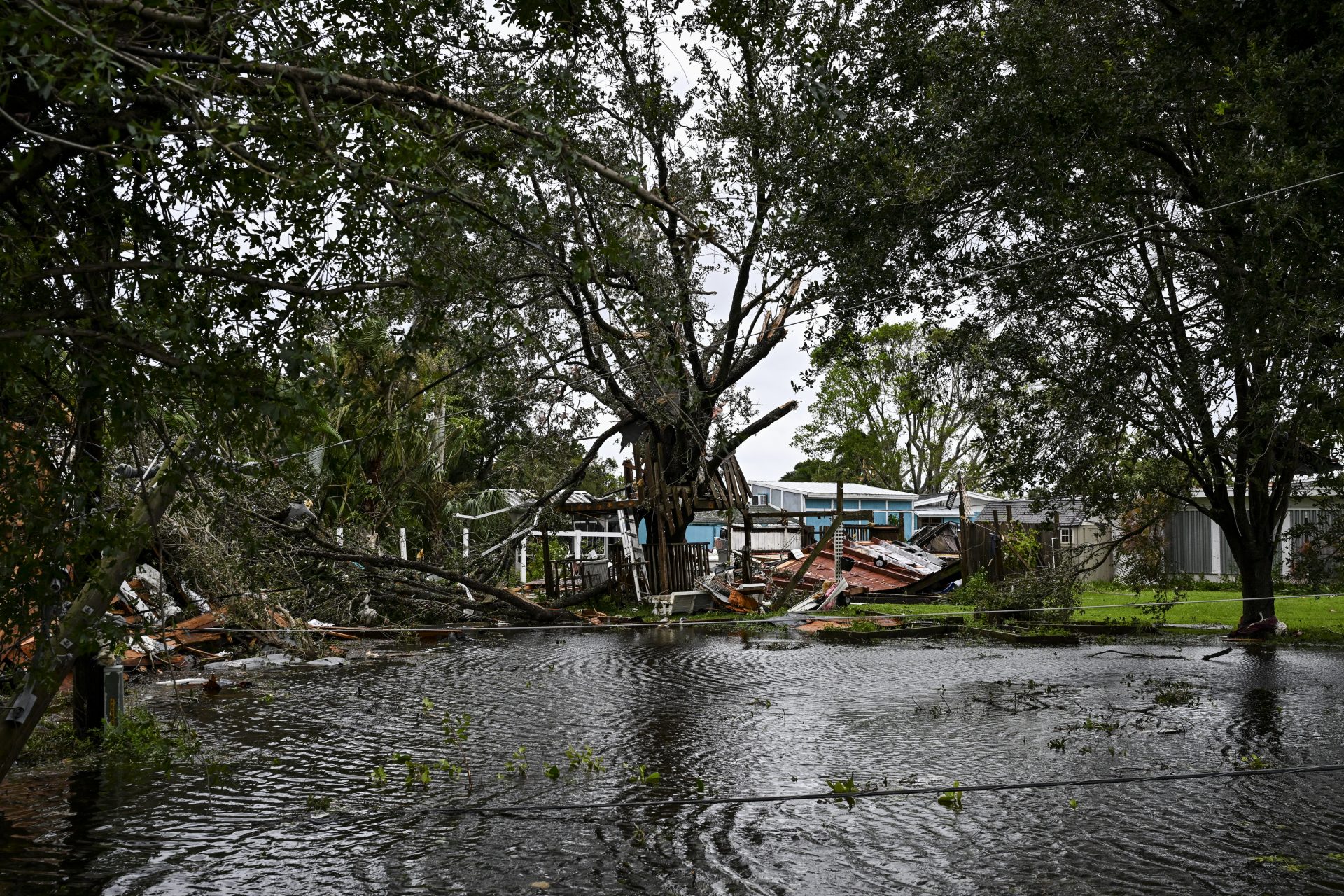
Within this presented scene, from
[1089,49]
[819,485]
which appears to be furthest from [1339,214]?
[819,485]

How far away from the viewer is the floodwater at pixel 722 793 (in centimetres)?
563

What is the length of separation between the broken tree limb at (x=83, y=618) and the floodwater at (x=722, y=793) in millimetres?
582

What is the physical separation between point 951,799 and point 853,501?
45364 mm

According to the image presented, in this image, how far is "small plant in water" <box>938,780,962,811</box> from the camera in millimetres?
6945

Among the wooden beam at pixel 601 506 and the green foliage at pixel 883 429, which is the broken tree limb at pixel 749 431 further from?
the green foliage at pixel 883 429

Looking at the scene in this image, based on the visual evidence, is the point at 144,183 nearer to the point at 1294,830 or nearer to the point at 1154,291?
the point at 1294,830

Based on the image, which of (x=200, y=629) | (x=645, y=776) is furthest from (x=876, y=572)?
(x=645, y=776)

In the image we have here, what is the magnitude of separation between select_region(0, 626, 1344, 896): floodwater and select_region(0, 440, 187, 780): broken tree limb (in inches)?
22.9

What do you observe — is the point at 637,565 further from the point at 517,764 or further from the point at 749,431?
the point at 517,764

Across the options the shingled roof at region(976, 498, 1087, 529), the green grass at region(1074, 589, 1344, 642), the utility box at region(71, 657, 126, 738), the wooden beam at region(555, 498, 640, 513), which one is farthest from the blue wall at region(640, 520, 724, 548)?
the utility box at region(71, 657, 126, 738)

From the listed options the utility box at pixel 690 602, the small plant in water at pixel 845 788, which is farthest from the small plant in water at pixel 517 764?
the utility box at pixel 690 602

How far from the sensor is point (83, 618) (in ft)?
18.3

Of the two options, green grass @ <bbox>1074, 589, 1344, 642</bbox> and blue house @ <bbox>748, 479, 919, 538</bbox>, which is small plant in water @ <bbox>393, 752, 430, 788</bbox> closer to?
green grass @ <bbox>1074, 589, 1344, 642</bbox>

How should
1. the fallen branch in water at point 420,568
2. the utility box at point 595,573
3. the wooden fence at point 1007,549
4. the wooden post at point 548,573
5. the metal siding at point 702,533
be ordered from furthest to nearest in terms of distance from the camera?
the metal siding at point 702,533 < the utility box at point 595,573 < the wooden post at point 548,573 < the wooden fence at point 1007,549 < the fallen branch in water at point 420,568
